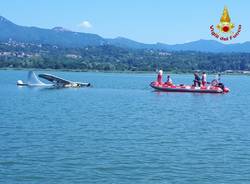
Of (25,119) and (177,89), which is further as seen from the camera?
(177,89)

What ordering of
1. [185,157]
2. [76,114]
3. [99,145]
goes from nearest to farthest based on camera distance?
[185,157] < [99,145] < [76,114]

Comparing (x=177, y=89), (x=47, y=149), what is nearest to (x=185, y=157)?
(x=47, y=149)

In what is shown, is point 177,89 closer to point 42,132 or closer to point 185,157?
Answer: point 42,132

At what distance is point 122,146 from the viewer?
86.2ft

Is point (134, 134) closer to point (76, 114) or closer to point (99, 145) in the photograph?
point (99, 145)

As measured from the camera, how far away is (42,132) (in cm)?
3005

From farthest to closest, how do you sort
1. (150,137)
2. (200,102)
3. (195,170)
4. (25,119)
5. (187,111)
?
(200,102) → (187,111) → (25,119) → (150,137) → (195,170)

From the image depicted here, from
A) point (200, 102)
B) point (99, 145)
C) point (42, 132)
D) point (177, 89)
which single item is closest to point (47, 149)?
point (99, 145)

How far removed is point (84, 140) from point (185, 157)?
5514 mm

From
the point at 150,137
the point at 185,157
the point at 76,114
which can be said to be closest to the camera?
the point at 185,157

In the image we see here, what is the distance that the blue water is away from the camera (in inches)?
821

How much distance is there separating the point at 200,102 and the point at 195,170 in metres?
33.4

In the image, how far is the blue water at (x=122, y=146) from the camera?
20.9m

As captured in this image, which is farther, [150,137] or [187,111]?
[187,111]
